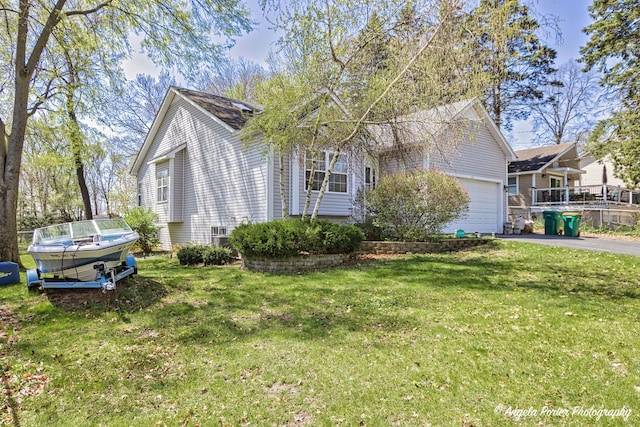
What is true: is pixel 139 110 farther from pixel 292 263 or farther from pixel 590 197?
pixel 590 197

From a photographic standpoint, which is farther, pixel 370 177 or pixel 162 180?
pixel 162 180

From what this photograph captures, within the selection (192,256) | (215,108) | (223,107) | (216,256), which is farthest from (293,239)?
(223,107)

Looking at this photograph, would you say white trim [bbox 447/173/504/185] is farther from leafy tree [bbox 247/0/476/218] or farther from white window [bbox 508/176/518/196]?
white window [bbox 508/176/518/196]

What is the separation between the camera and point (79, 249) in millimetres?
5777

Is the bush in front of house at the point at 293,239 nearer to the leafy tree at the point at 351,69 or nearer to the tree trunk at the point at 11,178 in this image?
the leafy tree at the point at 351,69

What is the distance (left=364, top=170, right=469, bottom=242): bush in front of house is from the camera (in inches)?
400

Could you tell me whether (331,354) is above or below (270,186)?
below

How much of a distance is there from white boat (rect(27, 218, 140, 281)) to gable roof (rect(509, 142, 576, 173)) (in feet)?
71.4

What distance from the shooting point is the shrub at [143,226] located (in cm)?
1339

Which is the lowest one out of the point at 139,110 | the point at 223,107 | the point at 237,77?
the point at 223,107

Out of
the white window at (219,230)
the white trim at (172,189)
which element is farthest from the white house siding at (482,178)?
the white trim at (172,189)

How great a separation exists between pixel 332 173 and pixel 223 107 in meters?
5.39

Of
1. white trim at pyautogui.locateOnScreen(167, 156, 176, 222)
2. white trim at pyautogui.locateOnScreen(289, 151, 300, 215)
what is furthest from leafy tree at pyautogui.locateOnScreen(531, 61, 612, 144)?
white trim at pyautogui.locateOnScreen(167, 156, 176, 222)

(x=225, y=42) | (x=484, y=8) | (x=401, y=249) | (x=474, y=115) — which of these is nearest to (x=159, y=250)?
(x=225, y=42)
